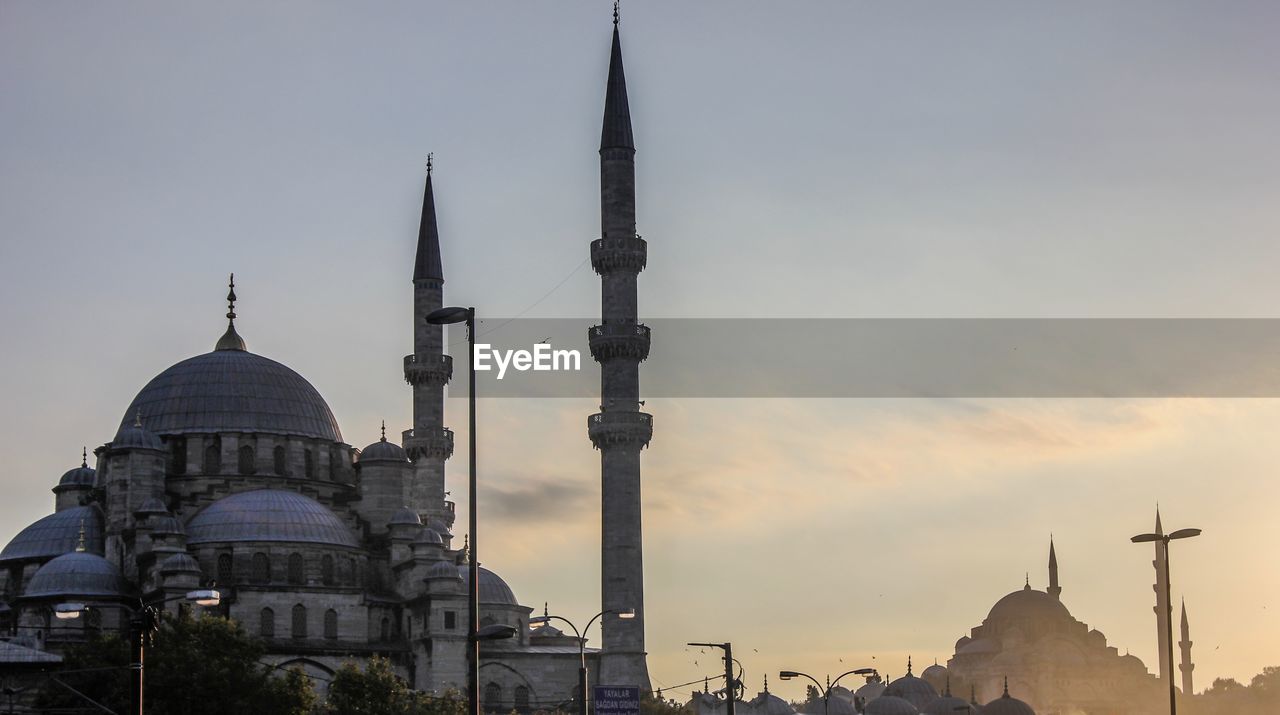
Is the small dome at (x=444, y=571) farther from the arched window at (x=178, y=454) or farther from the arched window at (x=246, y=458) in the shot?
the arched window at (x=178, y=454)

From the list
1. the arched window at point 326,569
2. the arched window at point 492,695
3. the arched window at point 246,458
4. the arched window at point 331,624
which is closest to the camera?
the arched window at point 331,624

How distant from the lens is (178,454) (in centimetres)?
7150

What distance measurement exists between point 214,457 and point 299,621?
9.88 meters

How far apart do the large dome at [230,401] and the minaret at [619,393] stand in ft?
42.4

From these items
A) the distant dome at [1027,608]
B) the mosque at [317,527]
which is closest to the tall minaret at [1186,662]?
the distant dome at [1027,608]

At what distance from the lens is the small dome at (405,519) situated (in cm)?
6981

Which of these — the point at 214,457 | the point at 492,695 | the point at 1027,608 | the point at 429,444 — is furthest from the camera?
the point at 1027,608

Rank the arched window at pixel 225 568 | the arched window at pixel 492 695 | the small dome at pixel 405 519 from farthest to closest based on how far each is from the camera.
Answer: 1. the small dome at pixel 405 519
2. the arched window at pixel 492 695
3. the arched window at pixel 225 568

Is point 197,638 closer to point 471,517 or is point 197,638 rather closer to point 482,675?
point 482,675


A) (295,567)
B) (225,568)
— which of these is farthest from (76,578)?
(295,567)

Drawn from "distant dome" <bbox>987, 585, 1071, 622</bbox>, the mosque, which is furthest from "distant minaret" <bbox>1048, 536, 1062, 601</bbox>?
the mosque

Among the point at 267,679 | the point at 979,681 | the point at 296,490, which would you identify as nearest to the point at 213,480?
the point at 296,490

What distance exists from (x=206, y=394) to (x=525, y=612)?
579 inches

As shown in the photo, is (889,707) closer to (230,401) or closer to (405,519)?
(405,519)
